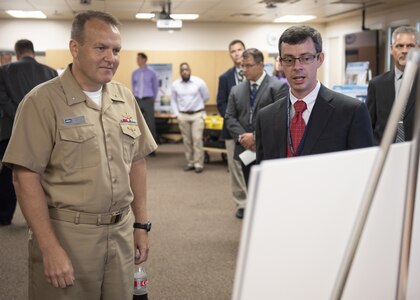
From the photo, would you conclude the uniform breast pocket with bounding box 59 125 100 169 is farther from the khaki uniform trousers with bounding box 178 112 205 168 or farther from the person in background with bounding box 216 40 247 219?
the khaki uniform trousers with bounding box 178 112 205 168

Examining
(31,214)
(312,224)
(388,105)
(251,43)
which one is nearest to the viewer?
(312,224)

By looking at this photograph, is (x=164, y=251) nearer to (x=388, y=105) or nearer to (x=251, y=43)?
(x=388, y=105)

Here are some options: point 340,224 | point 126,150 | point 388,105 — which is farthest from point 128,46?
point 340,224

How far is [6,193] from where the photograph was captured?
530 cm

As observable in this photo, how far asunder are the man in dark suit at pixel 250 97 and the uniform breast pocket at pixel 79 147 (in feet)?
8.37

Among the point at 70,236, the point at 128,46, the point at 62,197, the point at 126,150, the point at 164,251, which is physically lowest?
the point at 164,251

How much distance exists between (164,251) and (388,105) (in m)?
2.22

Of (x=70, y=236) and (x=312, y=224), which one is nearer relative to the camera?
(x=312, y=224)

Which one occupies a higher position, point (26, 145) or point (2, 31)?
point (2, 31)

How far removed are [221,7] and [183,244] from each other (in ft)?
22.2

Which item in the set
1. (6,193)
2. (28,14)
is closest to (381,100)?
(6,193)

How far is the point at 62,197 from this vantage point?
6.45 feet

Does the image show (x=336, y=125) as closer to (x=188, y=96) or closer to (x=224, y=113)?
(x=224, y=113)

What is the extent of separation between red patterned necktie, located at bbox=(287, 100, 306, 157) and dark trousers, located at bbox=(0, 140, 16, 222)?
374 cm
